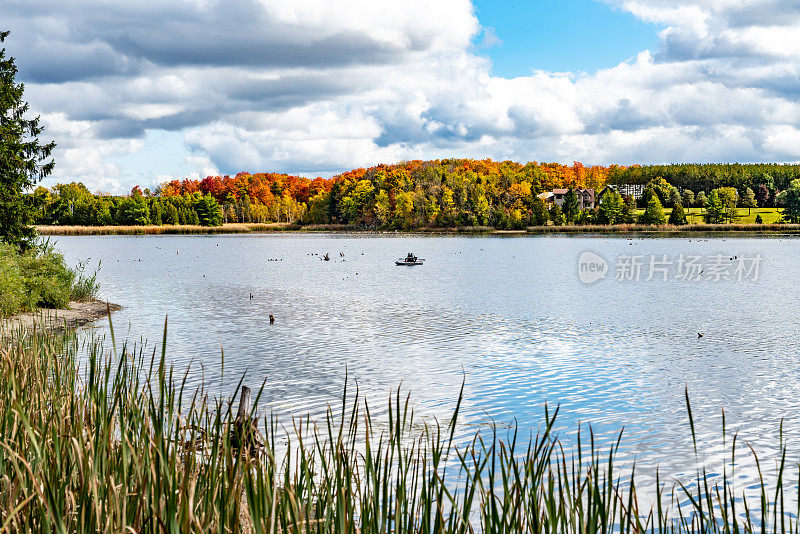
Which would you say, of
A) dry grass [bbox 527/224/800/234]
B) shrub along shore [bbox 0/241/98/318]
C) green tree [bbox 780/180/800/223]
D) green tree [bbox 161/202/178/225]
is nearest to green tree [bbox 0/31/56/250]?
shrub along shore [bbox 0/241/98/318]

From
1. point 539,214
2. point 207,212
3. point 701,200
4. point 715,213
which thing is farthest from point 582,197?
point 207,212

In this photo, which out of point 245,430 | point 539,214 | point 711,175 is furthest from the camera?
point 711,175

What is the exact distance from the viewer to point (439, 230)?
12319 centimetres

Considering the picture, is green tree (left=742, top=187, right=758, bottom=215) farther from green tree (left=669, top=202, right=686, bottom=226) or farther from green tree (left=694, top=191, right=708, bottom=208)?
green tree (left=669, top=202, right=686, bottom=226)

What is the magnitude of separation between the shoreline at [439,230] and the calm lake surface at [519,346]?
229 feet

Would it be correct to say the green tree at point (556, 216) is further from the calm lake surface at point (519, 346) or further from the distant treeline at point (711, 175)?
the calm lake surface at point (519, 346)

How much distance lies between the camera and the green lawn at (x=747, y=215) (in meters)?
119

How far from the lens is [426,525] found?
13.0ft

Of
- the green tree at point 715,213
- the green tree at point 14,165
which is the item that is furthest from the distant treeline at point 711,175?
the green tree at point 14,165

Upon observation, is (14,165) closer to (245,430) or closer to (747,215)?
(245,430)

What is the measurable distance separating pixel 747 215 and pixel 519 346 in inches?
4915

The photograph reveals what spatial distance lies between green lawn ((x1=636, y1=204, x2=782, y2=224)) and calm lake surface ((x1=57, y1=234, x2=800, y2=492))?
274 feet

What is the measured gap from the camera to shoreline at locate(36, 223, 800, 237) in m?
106

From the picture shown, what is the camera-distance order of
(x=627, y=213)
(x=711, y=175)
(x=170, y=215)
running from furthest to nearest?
1. (x=711, y=175)
2. (x=170, y=215)
3. (x=627, y=213)
